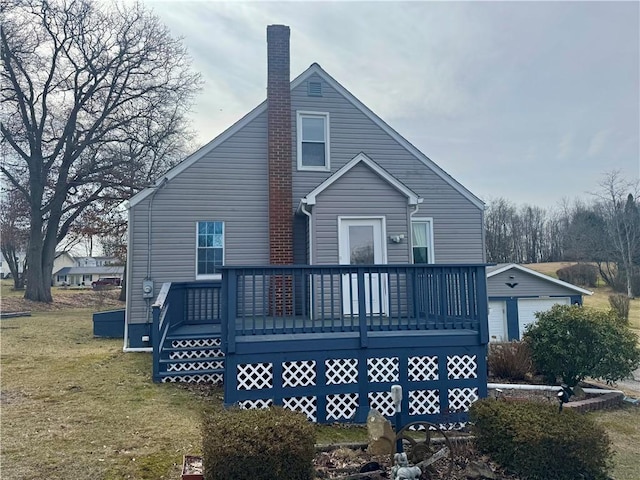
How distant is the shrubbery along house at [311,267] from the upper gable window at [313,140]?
0.09 ft

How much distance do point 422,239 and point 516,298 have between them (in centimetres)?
667

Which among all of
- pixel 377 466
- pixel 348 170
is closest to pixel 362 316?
pixel 377 466

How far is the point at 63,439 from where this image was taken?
4.50 metres

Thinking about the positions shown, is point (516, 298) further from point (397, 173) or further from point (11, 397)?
point (11, 397)

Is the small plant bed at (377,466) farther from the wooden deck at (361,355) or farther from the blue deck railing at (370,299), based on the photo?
the blue deck railing at (370,299)

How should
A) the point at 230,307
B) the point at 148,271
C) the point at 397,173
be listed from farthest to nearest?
the point at 397,173 < the point at 148,271 < the point at 230,307

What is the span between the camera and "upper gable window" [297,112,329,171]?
34.2ft

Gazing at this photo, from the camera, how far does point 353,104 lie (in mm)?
10867

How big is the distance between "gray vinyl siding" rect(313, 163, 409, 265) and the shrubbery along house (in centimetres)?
2

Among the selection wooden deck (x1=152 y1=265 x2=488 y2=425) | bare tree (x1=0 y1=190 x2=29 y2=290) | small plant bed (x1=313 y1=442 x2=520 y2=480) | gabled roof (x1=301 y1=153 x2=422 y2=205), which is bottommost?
small plant bed (x1=313 y1=442 x2=520 y2=480)

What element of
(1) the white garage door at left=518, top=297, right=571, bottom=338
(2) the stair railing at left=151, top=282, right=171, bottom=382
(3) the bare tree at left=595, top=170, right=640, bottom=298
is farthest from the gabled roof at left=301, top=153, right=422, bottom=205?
(3) the bare tree at left=595, top=170, right=640, bottom=298

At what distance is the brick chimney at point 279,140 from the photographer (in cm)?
972

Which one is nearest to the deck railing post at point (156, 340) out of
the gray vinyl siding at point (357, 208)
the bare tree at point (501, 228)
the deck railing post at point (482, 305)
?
the gray vinyl siding at point (357, 208)

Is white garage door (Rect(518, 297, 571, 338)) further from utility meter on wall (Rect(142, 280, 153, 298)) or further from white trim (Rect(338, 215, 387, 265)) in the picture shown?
utility meter on wall (Rect(142, 280, 153, 298))
